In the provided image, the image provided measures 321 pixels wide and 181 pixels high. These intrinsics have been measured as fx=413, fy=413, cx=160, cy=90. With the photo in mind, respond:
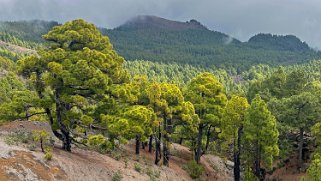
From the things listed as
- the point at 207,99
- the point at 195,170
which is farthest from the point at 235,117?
the point at 195,170

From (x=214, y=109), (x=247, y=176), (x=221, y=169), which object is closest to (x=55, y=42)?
(x=214, y=109)

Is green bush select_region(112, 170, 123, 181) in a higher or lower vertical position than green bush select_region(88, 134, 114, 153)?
lower

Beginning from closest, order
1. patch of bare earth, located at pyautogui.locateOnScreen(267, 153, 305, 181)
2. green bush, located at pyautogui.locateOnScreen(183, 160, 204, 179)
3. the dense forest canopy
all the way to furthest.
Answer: the dense forest canopy
green bush, located at pyautogui.locateOnScreen(183, 160, 204, 179)
patch of bare earth, located at pyautogui.locateOnScreen(267, 153, 305, 181)

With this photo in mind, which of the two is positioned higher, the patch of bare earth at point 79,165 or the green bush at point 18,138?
the green bush at point 18,138

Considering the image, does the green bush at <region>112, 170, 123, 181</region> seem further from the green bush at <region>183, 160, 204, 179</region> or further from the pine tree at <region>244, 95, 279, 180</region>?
the pine tree at <region>244, 95, 279, 180</region>

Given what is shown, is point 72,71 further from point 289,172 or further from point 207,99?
point 289,172

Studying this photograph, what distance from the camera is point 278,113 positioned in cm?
4853

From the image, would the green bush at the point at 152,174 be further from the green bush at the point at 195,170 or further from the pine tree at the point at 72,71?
the pine tree at the point at 72,71

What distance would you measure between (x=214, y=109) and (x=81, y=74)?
1782 cm

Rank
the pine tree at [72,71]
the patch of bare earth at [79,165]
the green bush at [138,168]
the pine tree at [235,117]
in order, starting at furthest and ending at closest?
1. the pine tree at [235,117]
2. the green bush at [138,168]
3. the pine tree at [72,71]
4. the patch of bare earth at [79,165]

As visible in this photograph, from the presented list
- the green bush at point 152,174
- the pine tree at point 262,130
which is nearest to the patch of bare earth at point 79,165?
the green bush at point 152,174

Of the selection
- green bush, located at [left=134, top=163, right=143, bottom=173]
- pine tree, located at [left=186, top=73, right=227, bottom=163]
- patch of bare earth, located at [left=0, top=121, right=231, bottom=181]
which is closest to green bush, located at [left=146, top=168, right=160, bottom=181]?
patch of bare earth, located at [left=0, top=121, right=231, bottom=181]

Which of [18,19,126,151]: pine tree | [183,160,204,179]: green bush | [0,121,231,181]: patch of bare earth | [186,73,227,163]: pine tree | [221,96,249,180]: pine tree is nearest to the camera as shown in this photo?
[0,121,231,181]: patch of bare earth

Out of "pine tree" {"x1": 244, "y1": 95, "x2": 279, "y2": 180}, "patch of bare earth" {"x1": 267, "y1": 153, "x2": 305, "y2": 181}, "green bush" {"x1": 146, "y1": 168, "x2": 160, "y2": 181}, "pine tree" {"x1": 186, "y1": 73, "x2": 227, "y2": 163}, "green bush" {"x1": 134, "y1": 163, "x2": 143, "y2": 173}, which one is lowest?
"patch of bare earth" {"x1": 267, "y1": 153, "x2": 305, "y2": 181}
